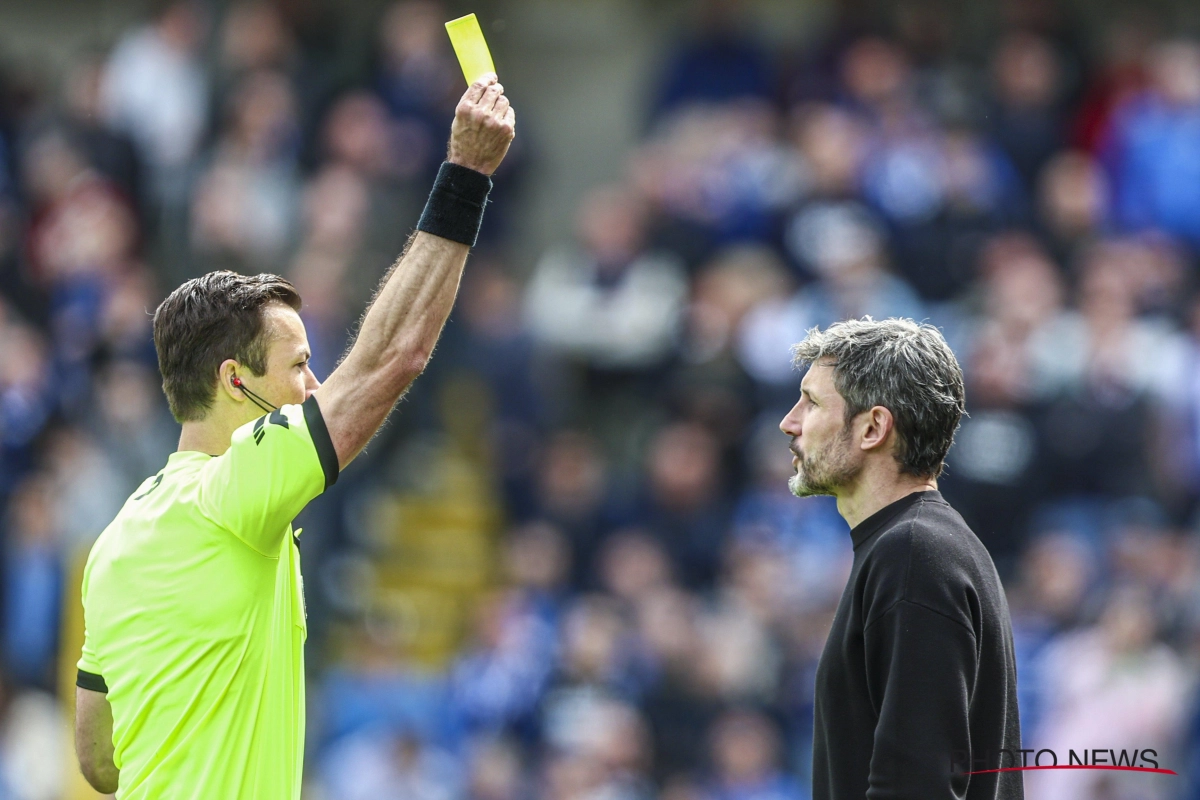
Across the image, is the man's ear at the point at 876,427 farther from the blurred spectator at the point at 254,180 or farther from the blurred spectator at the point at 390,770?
the blurred spectator at the point at 254,180

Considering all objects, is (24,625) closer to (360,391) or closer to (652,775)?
(652,775)

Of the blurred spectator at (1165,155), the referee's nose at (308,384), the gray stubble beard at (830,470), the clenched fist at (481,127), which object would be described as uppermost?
the blurred spectator at (1165,155)

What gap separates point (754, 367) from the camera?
10016mm

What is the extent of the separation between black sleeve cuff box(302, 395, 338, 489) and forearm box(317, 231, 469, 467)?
14mm

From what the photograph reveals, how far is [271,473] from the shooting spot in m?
3.33

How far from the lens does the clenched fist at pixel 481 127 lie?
137 inches

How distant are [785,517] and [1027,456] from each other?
146cm

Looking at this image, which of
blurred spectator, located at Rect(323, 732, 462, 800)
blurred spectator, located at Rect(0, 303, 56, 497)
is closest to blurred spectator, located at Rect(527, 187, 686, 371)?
blurred spectator, located at Rect(323, 732, 462, 800)

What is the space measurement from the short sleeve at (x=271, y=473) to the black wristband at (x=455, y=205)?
1.55 feet

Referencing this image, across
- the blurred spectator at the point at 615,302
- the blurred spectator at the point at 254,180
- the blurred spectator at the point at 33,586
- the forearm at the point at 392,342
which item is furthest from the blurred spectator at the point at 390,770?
the forearm at the point at 392,342

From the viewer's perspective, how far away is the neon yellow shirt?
11.4ft

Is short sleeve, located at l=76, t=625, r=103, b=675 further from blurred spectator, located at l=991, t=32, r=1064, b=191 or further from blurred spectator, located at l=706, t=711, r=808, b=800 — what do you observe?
blurred spectator, located at l=991, t=32, r=1064, b=191

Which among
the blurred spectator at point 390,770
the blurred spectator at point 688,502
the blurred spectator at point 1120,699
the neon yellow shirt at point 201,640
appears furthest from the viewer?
the blurred spectator at point 688,502

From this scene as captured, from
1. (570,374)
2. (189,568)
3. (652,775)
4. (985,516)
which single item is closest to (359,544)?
(570,374)
